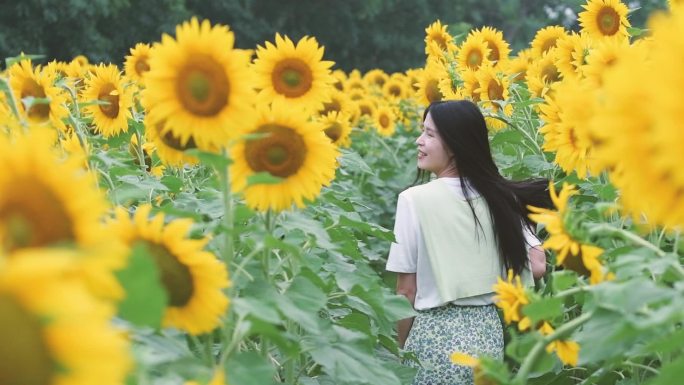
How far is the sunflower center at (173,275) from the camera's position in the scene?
1.67 m

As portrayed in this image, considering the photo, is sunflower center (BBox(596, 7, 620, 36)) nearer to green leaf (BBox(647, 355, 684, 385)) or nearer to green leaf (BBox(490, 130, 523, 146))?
green leaf (BBox(490, 130, 523, 146))

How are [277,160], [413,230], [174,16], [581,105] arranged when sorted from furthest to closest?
[174,16], [413,230], [277,160], [581,105]

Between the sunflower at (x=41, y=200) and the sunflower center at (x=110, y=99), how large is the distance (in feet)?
6.67

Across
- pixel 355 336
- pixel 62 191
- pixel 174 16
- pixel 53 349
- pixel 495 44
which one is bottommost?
pixel 355 336

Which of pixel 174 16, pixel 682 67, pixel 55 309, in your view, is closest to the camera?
pixel 55 309

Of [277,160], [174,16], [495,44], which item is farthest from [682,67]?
[174,16]

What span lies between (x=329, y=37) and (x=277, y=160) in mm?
21495

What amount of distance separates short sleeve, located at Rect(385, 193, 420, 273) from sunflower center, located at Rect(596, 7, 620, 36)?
4.34 ft

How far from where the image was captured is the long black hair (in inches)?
134

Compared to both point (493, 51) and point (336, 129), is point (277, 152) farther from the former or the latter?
point (493, 51)

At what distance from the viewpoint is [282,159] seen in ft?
6.84

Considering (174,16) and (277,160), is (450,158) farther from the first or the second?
(174,16)

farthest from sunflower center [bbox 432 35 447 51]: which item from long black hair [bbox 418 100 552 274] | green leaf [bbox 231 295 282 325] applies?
green leaf [bbox 231 295 282 325]

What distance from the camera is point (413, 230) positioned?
342 centimetres
